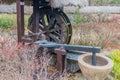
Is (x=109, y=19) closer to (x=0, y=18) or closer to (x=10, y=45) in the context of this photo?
(x=0, y=18)

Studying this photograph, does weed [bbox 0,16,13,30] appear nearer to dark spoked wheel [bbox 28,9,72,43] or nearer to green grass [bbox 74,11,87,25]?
green grass [bbox 74,11,87,25]

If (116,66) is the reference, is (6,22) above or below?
above

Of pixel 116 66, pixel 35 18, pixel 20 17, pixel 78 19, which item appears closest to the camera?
pixel 116 66

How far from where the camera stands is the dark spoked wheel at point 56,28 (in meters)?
5.28

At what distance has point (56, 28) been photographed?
540 cm

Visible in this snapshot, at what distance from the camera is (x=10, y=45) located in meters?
4.17

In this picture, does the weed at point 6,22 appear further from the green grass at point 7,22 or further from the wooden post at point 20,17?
the wooden post at point 20,17

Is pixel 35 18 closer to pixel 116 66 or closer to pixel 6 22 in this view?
pixel 116 66

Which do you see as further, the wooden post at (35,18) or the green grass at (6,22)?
the green grass at (6,22)

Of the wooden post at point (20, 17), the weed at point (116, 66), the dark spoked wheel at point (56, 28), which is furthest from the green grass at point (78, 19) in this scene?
the wooden post at point (20, 17)

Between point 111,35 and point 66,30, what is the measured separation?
185cm

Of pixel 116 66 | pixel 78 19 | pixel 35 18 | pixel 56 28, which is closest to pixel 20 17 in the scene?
pixel 35 18

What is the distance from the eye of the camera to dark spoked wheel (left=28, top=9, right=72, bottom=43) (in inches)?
208

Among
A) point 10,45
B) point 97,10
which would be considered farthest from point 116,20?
point 10,45
